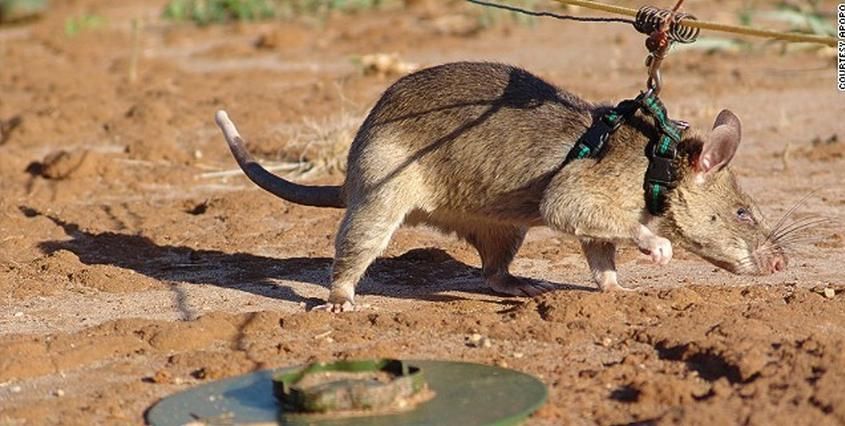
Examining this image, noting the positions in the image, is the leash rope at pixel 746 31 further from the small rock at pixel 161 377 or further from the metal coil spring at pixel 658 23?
the small rock at pixel 161 377

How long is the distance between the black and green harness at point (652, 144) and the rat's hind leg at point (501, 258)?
0.70m

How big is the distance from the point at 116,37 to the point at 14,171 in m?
6.83

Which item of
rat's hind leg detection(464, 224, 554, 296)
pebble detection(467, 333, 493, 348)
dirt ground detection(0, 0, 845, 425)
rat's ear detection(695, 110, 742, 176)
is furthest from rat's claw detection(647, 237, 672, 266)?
rat's hind leg detection(464, 224, 554, 296)

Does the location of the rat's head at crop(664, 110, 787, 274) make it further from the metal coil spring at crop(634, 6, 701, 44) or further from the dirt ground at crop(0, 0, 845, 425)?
the metal coil spring at crop(634, 6, 701, 44)

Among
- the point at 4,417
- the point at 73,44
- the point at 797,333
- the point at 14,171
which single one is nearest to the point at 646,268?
the point at 797,333

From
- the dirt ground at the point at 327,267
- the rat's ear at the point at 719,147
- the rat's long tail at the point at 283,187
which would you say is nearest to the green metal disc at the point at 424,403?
the dirt ground at the point at 327,267

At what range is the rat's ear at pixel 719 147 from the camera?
6.43 m

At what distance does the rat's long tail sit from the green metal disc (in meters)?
1.83

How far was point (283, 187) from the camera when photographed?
7.47 m

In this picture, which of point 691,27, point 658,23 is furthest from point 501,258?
point 691,27

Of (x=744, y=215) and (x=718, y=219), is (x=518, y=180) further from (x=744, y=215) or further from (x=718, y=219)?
(x=744, y=215)

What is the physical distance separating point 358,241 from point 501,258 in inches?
29.9

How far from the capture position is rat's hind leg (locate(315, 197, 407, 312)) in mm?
6809

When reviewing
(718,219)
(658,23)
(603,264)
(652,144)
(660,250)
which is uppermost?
(658,23)
